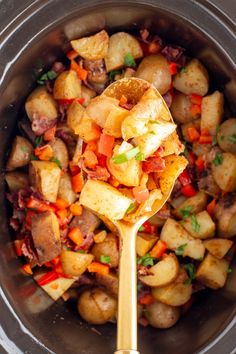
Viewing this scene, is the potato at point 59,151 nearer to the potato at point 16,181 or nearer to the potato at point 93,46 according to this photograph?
the potato at point 16,181

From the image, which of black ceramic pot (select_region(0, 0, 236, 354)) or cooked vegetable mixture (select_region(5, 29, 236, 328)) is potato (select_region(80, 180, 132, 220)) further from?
black ceramic pot (select_region(0, 0, 236, 354))

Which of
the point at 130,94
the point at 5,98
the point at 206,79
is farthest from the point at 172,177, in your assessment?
the point at 5,98

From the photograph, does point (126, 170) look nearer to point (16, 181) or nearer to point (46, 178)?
point (46, 178)

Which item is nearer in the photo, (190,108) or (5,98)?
(5,98)

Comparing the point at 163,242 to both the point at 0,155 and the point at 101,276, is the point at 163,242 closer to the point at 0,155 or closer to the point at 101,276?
the point at 101,276

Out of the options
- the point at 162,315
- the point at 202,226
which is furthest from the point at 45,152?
the point at 162,315

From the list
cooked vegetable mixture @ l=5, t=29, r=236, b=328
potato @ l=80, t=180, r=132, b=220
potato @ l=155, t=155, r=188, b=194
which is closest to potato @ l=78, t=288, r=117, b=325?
cooked vegetable mixture @ l=5, t=29, r=236, b=328
